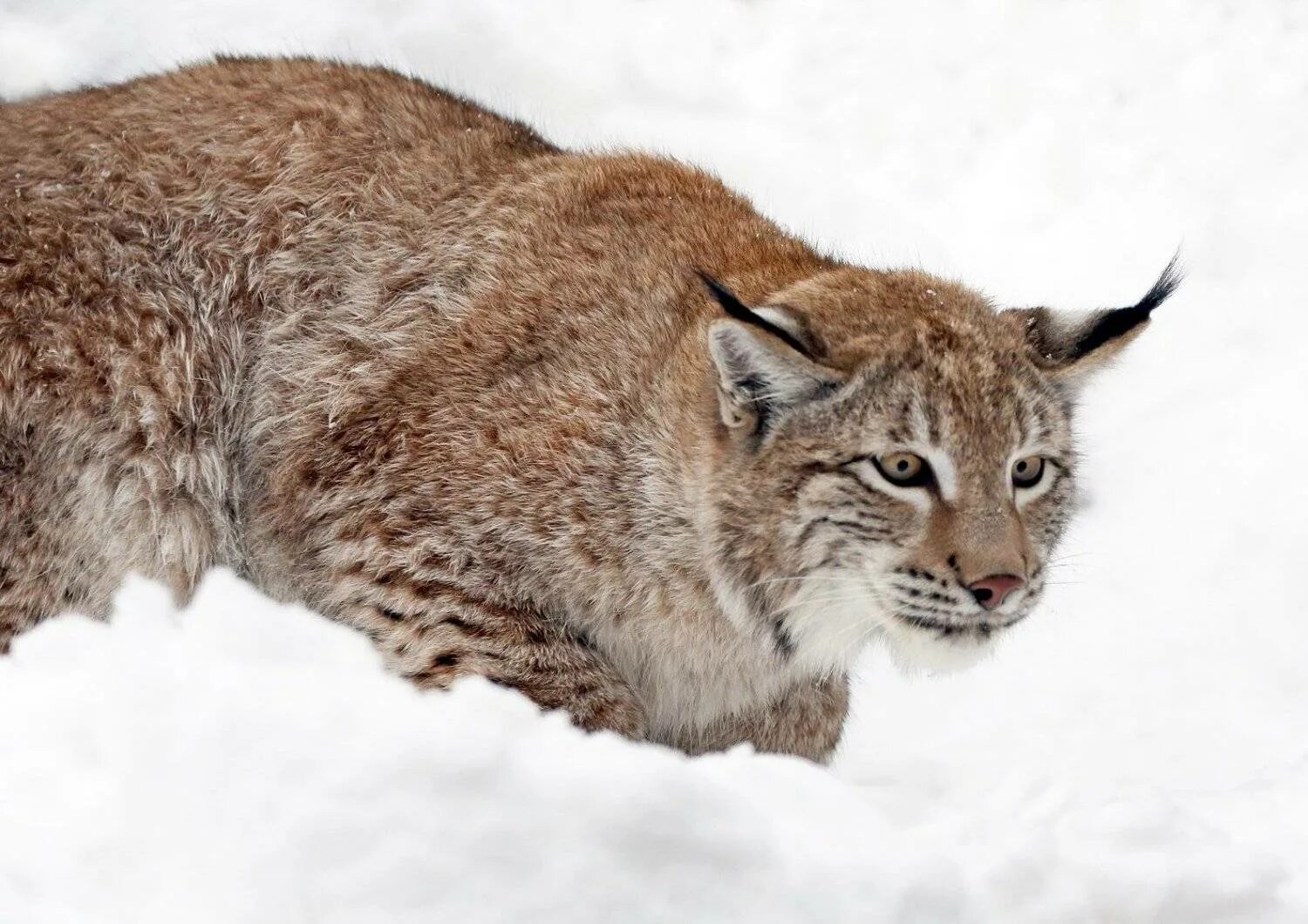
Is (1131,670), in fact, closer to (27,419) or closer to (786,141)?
(786,141)

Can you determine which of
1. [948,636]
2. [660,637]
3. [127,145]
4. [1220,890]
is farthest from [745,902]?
[127,145]

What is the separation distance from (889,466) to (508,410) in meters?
1.11

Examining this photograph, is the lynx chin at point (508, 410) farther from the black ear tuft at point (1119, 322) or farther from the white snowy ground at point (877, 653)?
the white snowy ground at point (877, 653)

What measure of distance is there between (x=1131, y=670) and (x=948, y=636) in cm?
168

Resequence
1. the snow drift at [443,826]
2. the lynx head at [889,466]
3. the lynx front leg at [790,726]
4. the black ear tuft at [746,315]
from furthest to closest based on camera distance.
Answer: the lynx front leg at [790,726] < the lynx head at [889,466] < the black ear tuft at [746,315] < the snow drift at [443,826]

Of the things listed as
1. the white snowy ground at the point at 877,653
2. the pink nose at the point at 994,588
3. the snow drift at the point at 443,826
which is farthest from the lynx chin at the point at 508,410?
the snow drift at the point at 443,826

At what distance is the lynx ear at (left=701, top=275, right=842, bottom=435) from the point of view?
4180 mm

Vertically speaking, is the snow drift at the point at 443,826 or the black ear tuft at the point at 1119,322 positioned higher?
the black ear tuft at the point at 1119,322

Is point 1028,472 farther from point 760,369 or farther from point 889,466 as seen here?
point 760,369

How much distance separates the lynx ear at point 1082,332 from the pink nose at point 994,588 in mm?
718

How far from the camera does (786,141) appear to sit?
7.45 metres

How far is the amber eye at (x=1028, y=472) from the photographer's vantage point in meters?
4.31

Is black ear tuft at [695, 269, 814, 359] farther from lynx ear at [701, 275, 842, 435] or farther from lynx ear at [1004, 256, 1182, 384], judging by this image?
lynx ear at [1004, 256, 1182, 384]

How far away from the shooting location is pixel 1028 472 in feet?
14.2
